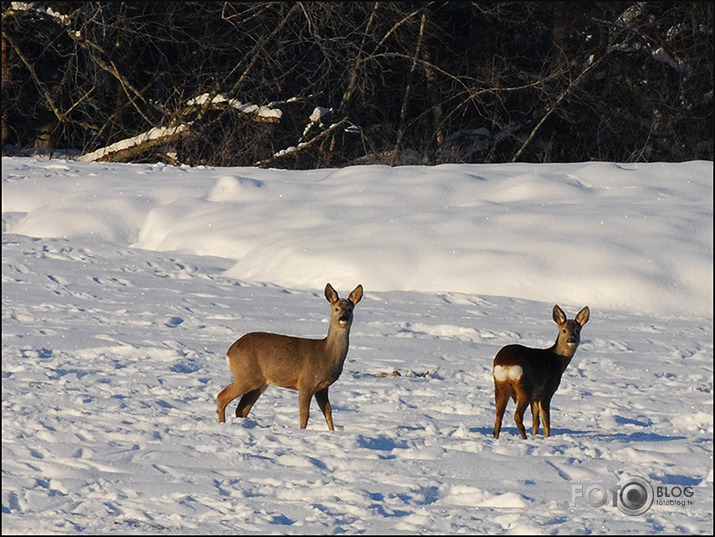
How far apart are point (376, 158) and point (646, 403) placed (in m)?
13.9

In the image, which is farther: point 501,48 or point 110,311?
point 501,48

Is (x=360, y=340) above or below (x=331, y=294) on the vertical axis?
below

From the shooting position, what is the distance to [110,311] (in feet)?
32.9

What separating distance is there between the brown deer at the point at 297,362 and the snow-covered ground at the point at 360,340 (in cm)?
22

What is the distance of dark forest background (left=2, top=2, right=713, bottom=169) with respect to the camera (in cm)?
2155

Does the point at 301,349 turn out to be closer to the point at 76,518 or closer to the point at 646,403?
the point at 76,518

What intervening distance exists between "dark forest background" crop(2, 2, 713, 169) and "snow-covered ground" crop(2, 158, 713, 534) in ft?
15.4

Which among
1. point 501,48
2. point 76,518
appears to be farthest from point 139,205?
point 501,48

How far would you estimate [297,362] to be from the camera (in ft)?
22.0

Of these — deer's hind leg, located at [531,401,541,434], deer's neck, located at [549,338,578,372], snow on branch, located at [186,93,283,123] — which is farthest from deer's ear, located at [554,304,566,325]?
snow on branch, located at [186,93,283,123]

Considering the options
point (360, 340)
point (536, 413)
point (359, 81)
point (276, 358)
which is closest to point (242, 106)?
point (359, 81)

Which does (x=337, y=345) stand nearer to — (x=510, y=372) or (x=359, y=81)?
(x=510, y=372)

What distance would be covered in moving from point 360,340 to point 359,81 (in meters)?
13.8

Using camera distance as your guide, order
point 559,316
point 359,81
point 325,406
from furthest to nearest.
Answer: point 359,81, point 559,316, point 325,406
